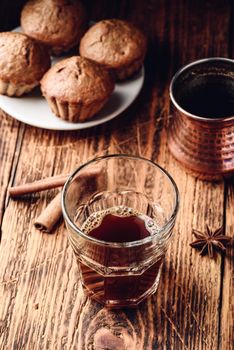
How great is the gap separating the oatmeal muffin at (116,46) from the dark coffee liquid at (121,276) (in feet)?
1.51

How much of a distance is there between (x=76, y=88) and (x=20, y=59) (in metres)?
0.17

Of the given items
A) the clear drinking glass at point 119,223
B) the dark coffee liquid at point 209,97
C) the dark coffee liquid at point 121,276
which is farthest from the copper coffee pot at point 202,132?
the dark coffee liquid at point 121,276

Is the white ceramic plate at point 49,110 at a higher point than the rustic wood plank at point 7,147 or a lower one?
higher

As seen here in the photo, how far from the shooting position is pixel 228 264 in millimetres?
1609

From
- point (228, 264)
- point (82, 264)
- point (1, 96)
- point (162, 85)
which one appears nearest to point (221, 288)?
point (228, 264)

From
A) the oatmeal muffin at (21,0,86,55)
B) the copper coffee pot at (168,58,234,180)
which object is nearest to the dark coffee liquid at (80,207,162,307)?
the copper coffee pot at (168,58,234,180)

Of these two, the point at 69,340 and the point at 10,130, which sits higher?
the point at 10,130

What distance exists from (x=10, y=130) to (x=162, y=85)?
42cm

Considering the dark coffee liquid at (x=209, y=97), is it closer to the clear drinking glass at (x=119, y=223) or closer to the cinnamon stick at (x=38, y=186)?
the clear drinking glass at (x=119, y=223)

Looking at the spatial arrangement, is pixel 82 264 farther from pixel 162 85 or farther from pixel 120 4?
pixel 120 4

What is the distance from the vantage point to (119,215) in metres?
1.58

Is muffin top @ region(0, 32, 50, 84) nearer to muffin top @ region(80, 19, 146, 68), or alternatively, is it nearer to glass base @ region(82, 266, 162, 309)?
muffin top @ region(80, 19, 146, 68)

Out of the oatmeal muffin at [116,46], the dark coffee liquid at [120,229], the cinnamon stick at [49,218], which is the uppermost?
the oatmeal muffin at [116,46]

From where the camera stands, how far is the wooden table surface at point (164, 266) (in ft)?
4.96
